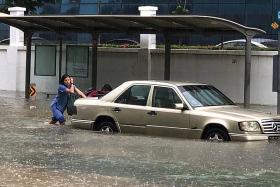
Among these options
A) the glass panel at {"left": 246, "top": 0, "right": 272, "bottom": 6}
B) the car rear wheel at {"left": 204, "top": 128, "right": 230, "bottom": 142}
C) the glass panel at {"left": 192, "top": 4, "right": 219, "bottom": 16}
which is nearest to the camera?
the car rear wheel at {"left": 204, "top": 128, "right": 230, "bottom": 142}

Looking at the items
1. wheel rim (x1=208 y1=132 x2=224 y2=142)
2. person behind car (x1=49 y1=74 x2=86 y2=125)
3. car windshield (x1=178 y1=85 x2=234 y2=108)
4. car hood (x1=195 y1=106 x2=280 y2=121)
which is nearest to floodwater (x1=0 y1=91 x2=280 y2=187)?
wheel rim (x1=208 y1=132 x2=224 y2=142)

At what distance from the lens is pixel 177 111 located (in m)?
12.9

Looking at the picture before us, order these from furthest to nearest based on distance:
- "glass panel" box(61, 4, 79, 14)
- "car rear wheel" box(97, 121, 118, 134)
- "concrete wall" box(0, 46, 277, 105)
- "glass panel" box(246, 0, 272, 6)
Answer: "glass panel" box(61, 4, 79, 14) < "glass panel" box(246, 0, 272, 6) < "concrete wall" box(0, 46, 277, 105) < "car rear wheel" box(97, 121, 118, 134)

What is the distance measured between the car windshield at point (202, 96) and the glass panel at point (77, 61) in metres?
11.1

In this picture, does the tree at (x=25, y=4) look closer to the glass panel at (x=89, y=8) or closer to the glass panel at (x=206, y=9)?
the glass panel at (x=89, y=8)

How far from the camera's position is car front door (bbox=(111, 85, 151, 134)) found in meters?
13.4

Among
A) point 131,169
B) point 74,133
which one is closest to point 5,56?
point 74,133

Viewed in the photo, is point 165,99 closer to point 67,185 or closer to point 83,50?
point 67,185

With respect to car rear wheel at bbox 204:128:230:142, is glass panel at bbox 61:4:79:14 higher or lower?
higher

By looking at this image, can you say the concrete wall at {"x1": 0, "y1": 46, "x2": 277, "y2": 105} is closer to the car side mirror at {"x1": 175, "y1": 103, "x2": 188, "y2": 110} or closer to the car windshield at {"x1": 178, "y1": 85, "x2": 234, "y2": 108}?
the car windshield at {"x1": 178, "y1": 85, "x2": 234, "y2": 108}

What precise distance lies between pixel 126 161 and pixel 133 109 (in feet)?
11.4

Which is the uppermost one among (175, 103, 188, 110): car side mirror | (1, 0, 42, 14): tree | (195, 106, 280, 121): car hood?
(1, 0, 42, 14): tree

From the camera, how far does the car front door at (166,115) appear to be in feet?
42.2

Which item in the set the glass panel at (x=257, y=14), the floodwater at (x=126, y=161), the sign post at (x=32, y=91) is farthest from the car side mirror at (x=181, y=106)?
the glass panel at (x=257, y=14)
